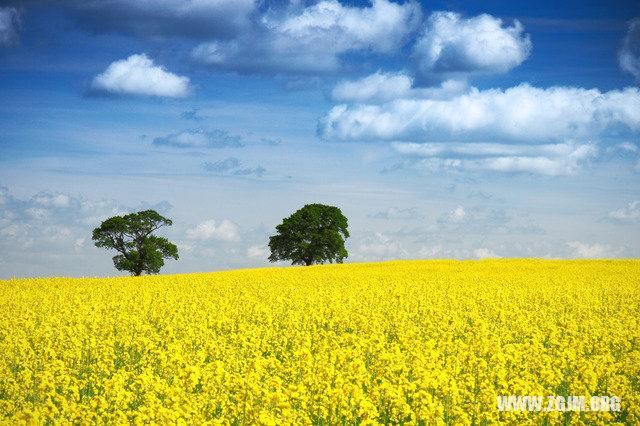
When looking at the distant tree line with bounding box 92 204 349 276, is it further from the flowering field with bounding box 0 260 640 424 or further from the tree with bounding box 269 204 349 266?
the flowering field with bounding box 0 260 640 424

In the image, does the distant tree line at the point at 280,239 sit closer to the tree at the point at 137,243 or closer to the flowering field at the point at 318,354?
the tree at the point at 137,243

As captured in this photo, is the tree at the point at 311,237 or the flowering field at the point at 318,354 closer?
the flowering field at the point at 318,354

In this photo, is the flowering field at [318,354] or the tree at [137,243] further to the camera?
the tree at [137,243]

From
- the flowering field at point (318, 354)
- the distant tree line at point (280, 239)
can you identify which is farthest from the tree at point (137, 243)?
the flowering field at point (318, 354)

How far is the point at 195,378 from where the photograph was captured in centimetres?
885

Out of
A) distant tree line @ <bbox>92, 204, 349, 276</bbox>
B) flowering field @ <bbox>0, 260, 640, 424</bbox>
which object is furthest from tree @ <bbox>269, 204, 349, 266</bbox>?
flowering field @ <bbox>0, 260, 640, 424</bbox>

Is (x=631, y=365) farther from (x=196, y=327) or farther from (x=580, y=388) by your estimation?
(x=196, y=327)

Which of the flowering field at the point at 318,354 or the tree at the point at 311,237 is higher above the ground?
the tree at the point at 311,237

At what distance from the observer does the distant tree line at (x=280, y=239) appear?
59406 mm

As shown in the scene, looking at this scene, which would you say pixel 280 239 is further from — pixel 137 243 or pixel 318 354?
pixel 318 354

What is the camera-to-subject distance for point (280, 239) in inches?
2613

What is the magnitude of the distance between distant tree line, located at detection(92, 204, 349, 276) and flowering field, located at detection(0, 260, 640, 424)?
26.2 m

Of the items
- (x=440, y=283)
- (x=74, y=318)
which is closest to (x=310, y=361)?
(x=74, y=318)

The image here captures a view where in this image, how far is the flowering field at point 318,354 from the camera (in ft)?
31.4
